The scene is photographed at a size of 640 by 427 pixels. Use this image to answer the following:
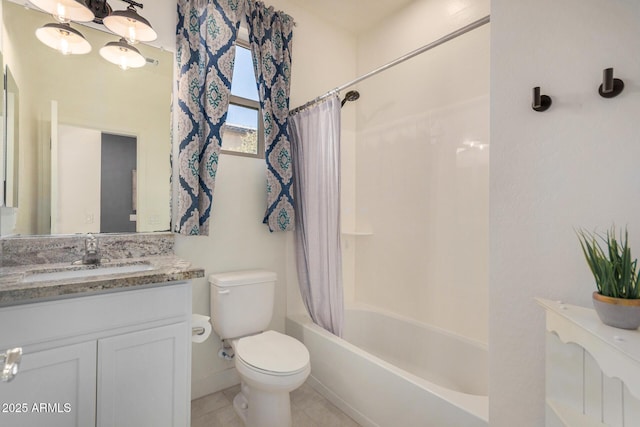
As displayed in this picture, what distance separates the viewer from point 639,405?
27.8 inches

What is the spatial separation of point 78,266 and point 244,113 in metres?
1.43

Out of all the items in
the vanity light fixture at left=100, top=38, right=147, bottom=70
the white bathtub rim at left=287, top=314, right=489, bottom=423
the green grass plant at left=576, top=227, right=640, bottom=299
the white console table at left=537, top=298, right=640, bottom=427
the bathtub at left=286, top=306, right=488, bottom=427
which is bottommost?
the bathtub at left=286, top=306, right=488, bottom=427

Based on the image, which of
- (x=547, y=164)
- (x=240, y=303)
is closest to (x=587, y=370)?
(x=547, y=164)

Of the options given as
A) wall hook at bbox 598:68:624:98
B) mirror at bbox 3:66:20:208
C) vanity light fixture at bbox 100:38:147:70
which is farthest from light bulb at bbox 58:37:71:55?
wall hook at bbox 598:68:624:98

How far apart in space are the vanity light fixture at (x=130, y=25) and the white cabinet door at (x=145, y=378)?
150cm

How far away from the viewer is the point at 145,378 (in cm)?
121

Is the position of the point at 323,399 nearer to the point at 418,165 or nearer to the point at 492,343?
the point at 492,343

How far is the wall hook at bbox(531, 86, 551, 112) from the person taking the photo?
3.13 ft

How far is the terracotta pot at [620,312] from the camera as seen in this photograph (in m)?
0.66

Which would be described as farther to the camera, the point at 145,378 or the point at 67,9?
the point at 67,9

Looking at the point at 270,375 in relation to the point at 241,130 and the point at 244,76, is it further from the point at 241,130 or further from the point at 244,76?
the point at 244,76

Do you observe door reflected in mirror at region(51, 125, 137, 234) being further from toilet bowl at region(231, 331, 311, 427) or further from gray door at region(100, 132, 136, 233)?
toilet bowl at region(231, 331, 311, 427)

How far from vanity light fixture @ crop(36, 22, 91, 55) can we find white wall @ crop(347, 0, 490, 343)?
6.53ft

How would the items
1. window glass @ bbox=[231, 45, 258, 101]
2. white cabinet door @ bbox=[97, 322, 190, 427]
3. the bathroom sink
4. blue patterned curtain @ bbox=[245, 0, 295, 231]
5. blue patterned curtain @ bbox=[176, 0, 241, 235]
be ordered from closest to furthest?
white cabinet door @ bbox=[97, 322, 190, 427], the bathroom sink, blue patterned curtain @ bbox=[176, 0, 241, 235], blue patterned curtain @ bbox=[245, 0, 295, 231], window glass @ bbox=[231, 45, 258, 101]
